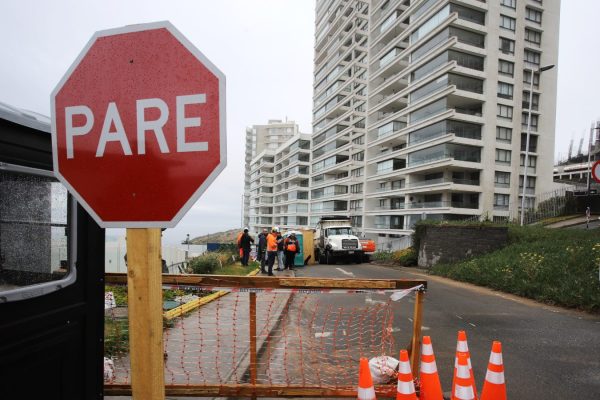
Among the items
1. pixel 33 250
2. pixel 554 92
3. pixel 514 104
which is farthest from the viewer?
pixel 554 92

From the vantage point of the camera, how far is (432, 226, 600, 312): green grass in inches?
375

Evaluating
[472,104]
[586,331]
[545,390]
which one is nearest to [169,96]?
[545,390]

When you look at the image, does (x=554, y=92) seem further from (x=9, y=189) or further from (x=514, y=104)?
(x=9, y=189)

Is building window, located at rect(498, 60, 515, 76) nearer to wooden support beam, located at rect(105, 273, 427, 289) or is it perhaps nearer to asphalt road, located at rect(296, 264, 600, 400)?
asphalt road, located at rect(296, 264, 600, 400)

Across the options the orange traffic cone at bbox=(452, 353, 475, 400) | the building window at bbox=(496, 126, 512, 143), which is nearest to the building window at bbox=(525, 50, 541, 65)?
the building window at bbox=(496, 126, 512, 143)

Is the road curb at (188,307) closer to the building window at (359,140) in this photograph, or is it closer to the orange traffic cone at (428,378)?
the orange traffic cone at (428,378)

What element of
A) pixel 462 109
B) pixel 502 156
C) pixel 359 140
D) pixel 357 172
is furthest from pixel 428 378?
pixel 359 140

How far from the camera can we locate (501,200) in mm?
38156

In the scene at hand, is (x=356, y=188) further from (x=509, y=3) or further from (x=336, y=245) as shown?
(x=336, y=245)

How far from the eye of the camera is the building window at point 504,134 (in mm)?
38344

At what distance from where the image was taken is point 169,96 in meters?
1.43

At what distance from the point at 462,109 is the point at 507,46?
7.84 m

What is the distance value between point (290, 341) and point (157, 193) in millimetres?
5207

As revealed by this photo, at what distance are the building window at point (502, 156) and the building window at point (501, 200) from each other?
3.44 metres
